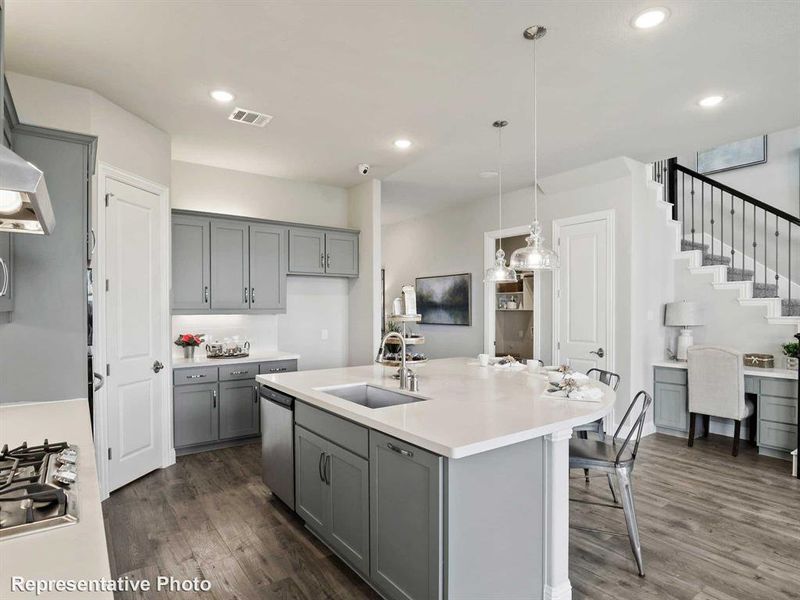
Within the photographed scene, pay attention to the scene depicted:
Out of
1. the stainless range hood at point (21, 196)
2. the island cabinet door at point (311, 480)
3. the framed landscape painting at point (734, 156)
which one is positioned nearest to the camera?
the stainless range hood at point (21, 196)

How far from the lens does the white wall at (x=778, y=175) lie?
5.14 meters

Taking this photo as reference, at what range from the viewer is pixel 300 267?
16.9 feet

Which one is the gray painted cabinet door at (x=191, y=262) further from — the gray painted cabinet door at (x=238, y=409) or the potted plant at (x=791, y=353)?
the potted plant at (x=791, y=353)

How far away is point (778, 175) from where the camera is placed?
208 inches

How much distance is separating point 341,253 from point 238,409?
A: 2116 mm

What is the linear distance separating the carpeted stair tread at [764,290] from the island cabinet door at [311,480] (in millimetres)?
5003

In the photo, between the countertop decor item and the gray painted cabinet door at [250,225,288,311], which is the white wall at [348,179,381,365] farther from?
the countertop decor item

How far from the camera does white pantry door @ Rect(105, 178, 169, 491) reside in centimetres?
336

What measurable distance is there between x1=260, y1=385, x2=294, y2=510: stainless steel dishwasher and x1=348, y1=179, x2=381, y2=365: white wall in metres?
2.27

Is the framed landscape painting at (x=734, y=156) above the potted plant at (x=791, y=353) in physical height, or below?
above

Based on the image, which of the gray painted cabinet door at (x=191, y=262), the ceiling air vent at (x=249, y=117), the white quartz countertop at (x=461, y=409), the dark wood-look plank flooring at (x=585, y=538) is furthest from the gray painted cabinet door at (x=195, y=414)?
the ceiling air vent at (x=249, y=117)

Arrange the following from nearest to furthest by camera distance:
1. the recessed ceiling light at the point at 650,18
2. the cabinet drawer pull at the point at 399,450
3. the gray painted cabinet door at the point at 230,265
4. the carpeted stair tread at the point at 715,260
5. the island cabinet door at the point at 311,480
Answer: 1. the cabinet drawer pull at the point at 399,450
2. the recessed ceiling light at the point at 650,18
3. the island cabinet door at the point at 311,480
4. the gray painted cabinet door at the point at 230,265
5. the carpeted stair tread at the point at 715,260

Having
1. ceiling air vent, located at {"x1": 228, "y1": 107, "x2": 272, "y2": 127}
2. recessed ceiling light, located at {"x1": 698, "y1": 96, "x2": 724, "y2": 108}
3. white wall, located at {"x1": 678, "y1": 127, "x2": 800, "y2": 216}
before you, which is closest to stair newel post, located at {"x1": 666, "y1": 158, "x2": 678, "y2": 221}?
white wall, located at {"x1": 678, "y1": 127, "x2": 800, "y2": 216}

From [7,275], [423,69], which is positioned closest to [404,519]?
[7,275]
